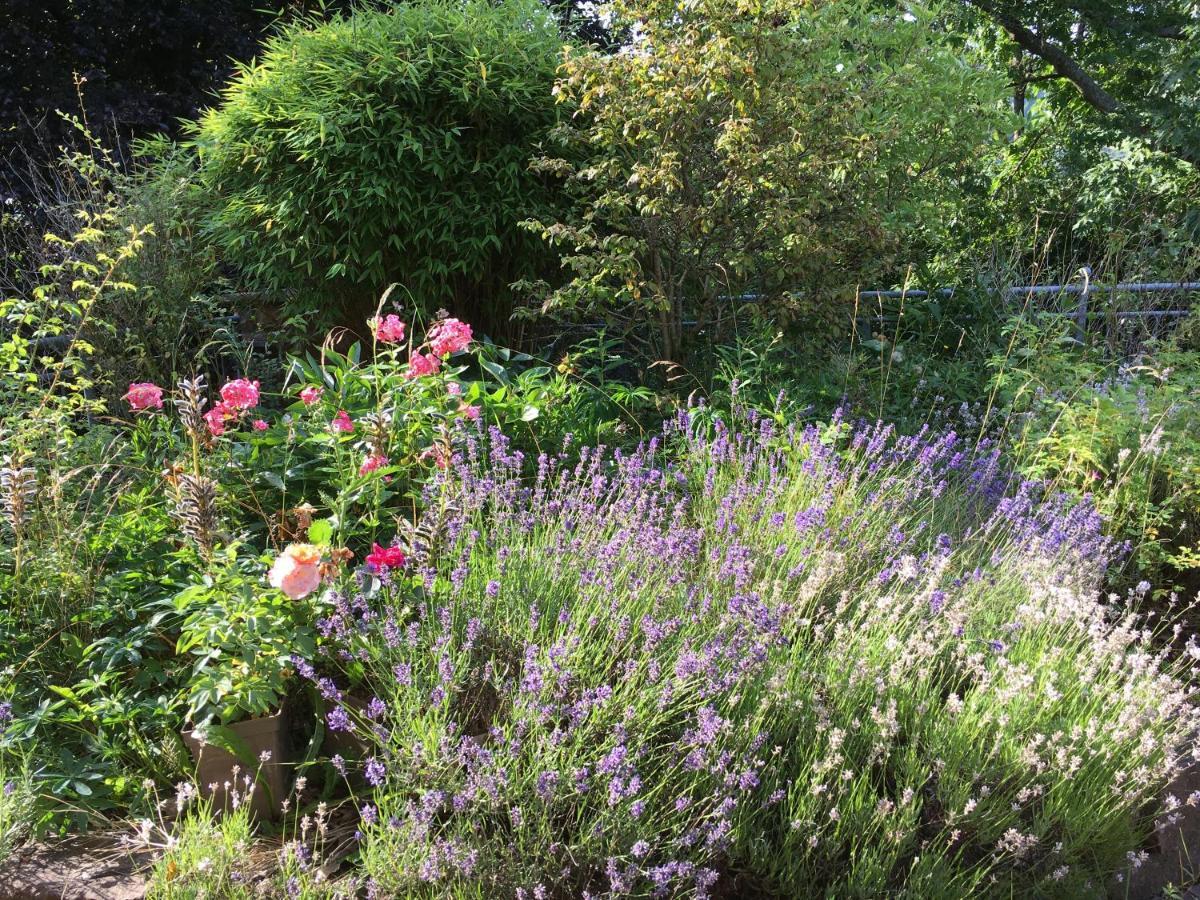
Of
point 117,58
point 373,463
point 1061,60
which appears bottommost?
point 373,463

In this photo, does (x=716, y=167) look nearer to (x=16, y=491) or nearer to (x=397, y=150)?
(x=397, y=150)

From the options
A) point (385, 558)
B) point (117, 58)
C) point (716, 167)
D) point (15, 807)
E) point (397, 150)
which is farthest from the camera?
point (117, 58)

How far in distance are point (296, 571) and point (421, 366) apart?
4.22 ft

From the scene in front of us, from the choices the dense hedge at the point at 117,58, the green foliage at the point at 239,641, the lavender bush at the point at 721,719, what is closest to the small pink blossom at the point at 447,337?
the lavender bush at the point at 721,719

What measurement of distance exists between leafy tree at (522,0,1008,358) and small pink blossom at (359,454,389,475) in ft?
7.52

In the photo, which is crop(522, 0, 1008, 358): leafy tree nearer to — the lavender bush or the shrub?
the shrub

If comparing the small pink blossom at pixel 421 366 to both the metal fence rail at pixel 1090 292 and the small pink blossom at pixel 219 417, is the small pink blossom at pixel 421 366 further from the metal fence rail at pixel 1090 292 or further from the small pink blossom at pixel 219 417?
the metal fence rail at pixel 1090 292

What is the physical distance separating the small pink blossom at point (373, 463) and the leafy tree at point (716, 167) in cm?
229

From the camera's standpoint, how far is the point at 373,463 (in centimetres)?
296

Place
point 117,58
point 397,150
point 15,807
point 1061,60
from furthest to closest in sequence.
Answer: point 1061,60 < point 117,58 < point 397,150 < point 15,807

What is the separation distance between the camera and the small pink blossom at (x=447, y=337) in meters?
3.68

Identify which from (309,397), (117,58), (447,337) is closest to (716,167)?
(447,337)

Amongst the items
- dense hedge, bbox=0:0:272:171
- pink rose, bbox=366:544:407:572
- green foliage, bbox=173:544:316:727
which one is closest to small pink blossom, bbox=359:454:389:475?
pink rose, bbox=366:544:407:572

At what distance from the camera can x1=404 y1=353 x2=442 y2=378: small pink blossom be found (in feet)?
11.5
